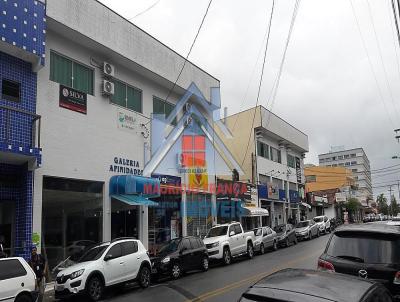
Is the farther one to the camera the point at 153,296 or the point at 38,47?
the point at 38,47

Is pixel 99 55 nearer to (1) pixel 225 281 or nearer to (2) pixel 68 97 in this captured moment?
(2) pixel 68 97

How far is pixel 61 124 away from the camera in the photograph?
63.6 feet

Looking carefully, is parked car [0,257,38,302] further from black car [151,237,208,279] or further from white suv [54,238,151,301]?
black car [151,237,208,279]

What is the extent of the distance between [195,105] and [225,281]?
17093 millimetres

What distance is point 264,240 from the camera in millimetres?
27969

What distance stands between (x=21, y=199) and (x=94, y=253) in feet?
14.1

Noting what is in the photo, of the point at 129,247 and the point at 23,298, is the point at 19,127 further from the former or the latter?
the point at 23,298

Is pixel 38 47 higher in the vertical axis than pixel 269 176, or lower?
higher

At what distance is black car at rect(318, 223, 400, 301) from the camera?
6617mm

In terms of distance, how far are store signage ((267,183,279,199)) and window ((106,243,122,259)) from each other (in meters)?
28.3

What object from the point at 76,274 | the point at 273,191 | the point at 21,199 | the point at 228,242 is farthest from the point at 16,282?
the point at 273,191

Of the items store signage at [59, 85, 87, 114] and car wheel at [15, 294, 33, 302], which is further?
store signage at [59, 85, 87, 114]

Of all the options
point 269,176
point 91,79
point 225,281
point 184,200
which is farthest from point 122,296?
point 269,176

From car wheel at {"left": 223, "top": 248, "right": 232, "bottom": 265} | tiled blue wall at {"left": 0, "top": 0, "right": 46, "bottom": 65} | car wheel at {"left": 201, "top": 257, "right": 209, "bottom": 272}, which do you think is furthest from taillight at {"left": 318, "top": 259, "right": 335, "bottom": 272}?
car wheel at {"left": 223, "top": 248, "right": 232, "bottom": 265}
